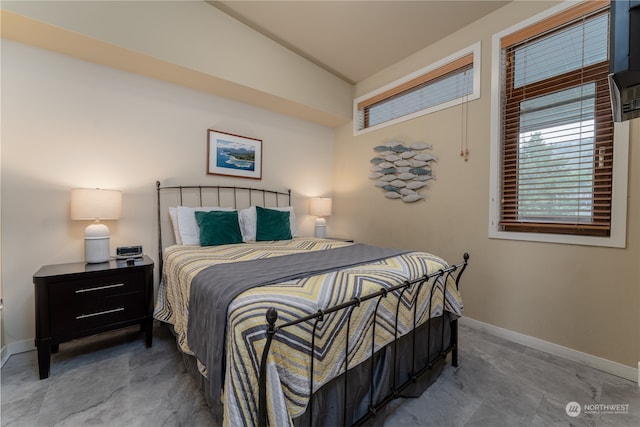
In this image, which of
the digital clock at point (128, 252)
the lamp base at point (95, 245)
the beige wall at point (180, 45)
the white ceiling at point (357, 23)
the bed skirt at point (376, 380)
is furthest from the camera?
the white ceiling at point (357, 23)

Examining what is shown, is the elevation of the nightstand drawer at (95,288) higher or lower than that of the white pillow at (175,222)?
lower

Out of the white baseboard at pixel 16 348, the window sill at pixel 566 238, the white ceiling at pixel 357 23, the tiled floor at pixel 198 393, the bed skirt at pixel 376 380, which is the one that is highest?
the white ceiling at pixel 357 23

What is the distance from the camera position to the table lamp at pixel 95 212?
200cm

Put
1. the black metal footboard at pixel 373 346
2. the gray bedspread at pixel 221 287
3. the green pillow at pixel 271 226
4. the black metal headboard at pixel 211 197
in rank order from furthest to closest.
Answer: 1. the green pillow at pixel 271 226
2. the black metal headboard at pixel 211 197
3. the gray bedspread at pixel 221 287
4. the black metal footboard at pixel 373 346

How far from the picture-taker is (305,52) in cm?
316

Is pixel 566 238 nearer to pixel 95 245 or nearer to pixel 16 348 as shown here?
pixel 95 245

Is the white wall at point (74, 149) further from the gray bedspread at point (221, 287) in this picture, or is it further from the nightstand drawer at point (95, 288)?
the gray bedspread at point (221, 287)

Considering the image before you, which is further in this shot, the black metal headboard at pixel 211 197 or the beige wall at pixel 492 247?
the black metal headboard at pixel 211 197

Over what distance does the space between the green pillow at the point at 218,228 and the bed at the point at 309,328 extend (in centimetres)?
24

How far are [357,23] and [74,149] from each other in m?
2.83

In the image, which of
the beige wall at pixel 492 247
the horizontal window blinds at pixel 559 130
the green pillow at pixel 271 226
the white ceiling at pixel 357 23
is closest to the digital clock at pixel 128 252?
the green pillow at pixel 271 226

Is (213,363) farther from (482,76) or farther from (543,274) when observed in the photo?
(482,76)

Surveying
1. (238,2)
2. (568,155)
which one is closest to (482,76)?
(568,155)

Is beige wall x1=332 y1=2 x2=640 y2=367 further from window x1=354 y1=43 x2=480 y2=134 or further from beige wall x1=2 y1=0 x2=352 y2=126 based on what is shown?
beige wall x1=2 y1=0 x2=352 y2=126
